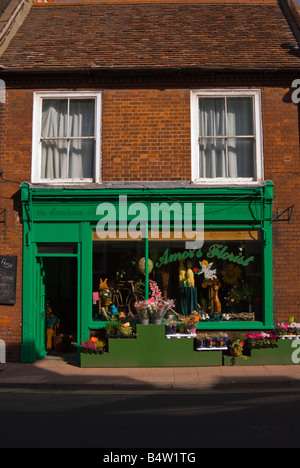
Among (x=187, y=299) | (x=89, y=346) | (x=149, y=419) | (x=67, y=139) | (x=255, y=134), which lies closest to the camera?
(x=149, y=419)

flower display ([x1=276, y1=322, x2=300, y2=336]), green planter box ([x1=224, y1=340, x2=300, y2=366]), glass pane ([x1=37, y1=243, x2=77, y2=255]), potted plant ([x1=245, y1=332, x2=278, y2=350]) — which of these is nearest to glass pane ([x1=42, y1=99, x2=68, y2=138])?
glass pane ([x1=37, y1=243, x2=77, y2=255])

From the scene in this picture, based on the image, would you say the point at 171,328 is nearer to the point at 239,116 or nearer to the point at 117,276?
the point at 117,276

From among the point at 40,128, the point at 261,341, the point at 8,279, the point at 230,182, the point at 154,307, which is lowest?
the point at 261,341

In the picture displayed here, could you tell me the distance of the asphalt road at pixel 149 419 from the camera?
4.97m

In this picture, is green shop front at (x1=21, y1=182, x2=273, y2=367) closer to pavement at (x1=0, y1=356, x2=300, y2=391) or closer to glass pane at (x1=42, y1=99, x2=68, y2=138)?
pavement at (x1=0, y1=356, x2=300, y2=391)

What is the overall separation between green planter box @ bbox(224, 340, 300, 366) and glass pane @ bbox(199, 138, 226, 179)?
4019 mm

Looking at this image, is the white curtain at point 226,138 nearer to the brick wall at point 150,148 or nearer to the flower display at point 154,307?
the brick wall at point 150,148

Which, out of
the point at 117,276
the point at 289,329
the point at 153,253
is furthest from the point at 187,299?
the point at 289,329

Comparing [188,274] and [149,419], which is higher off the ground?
[188,274]

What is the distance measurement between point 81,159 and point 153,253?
2.81 metres

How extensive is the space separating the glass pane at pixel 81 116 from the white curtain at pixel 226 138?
8.63 ft

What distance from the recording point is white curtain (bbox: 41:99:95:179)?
1051 centimetres

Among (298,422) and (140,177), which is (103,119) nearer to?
(140,177)

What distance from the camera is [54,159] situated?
10.6 m
